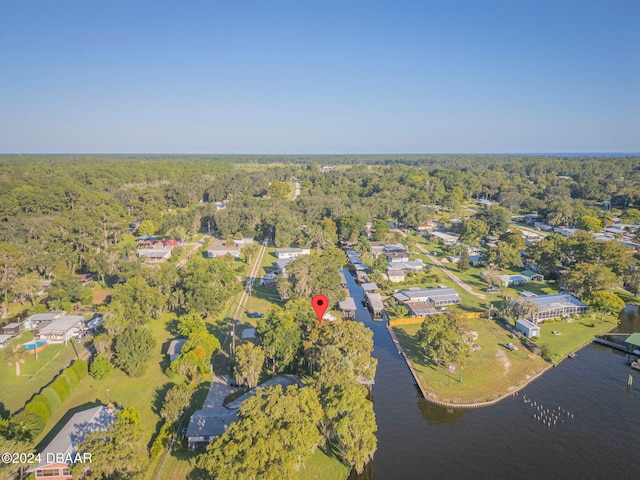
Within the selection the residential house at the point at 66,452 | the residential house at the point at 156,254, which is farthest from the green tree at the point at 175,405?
the residential house at the point at 156,254

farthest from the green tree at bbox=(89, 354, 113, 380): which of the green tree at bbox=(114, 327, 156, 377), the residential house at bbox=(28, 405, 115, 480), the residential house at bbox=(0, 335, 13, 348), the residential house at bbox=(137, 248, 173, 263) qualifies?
the residential house at bbox=(137, 248, 173, 263)

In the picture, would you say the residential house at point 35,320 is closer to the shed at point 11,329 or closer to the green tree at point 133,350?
the shed at point 11,329

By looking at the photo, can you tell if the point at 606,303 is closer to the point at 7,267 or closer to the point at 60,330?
the point at 60,330

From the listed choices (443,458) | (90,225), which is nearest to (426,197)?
(90,225)

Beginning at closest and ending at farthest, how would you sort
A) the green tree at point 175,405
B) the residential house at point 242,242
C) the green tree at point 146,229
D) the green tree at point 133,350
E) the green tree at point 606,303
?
the green tree at point 175,405, the green tree at point 133,350, the green tree at point 606,303, the residential house at point 242,242, the green tree at point 146,229

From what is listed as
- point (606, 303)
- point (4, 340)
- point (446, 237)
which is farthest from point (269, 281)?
point (446, 237)

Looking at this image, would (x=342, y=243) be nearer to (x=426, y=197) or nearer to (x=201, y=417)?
(x=426, y=197)

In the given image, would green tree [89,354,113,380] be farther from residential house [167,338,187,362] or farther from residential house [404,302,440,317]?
residential house [404,302,440,317]

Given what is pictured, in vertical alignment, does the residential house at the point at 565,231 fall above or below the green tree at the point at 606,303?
below
